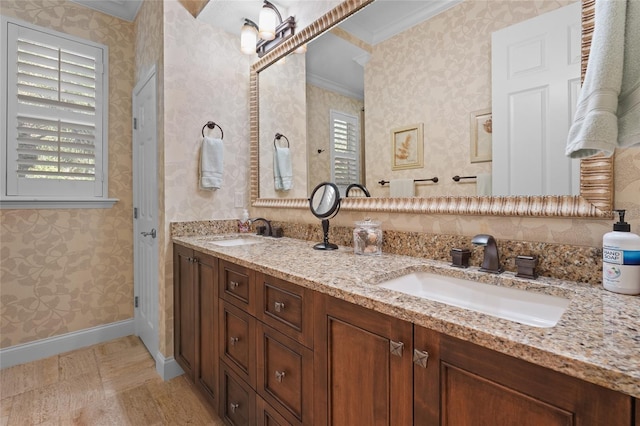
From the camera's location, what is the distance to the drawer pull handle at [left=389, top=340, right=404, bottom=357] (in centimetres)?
73

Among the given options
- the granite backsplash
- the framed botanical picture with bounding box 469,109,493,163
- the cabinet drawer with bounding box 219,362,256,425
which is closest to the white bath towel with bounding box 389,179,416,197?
the granite backsplash

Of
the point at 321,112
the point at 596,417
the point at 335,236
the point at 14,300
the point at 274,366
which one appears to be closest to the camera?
the point at 596,417

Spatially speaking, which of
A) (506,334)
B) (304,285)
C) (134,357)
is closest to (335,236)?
(304,285)

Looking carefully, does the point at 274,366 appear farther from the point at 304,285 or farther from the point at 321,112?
the point at 321,112

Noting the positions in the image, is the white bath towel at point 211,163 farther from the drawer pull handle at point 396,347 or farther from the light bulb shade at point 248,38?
the drawer pull handle at point 396,347

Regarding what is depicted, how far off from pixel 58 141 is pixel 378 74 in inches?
91.6

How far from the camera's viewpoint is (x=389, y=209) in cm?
145

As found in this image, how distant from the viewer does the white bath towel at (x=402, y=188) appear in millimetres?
1380

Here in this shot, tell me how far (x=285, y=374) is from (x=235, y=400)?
51 cm

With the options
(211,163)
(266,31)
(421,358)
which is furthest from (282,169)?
(421,358)

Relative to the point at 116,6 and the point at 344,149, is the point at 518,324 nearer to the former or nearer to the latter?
the point at 344,149

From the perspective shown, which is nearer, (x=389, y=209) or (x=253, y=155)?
(x=389, y=209)

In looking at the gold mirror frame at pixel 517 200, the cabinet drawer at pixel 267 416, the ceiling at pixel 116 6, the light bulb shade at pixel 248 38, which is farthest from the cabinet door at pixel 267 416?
the ceiling at pixel 116 6

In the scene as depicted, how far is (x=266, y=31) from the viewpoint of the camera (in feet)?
6.47
